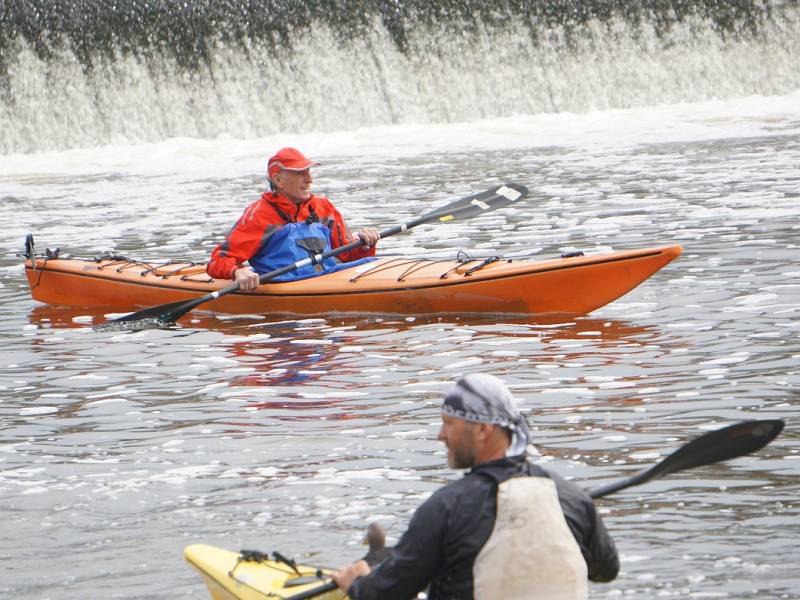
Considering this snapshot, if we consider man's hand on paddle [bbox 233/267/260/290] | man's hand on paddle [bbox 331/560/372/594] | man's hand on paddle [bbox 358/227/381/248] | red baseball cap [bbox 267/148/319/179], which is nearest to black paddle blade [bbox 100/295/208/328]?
man's hand on paddle [bbox 233/267/260/290]

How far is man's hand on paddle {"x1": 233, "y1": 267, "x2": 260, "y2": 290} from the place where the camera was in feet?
28.8

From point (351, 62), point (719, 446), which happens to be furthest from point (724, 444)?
point (351, 62)

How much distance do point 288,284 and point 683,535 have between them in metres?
4.75

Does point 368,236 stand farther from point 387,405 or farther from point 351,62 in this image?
point 351,62

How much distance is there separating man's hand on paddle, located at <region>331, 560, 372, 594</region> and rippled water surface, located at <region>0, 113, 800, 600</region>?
1.08m

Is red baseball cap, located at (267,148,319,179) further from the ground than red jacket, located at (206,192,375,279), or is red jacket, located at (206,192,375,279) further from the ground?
red baseball cap, located at (267,148,319,179)

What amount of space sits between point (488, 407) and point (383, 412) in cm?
329

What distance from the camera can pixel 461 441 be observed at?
3.28 metres

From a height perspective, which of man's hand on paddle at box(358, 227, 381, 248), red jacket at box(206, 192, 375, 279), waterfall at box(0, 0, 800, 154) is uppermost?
waterfall at box(0, 0, 800, 154)

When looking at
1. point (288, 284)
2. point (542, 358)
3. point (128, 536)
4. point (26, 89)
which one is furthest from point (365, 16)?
point (128, 536)

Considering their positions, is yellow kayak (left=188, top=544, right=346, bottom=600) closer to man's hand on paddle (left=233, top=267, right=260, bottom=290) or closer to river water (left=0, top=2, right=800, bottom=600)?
river water (left=0, top=2, right=800, bottom=600)

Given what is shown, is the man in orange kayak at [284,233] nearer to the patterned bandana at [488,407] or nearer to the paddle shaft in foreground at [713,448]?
the paddle shaft in foreground at [713,448]

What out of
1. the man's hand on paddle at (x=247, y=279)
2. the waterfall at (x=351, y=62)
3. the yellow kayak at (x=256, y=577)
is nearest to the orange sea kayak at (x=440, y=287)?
the man's hand on paddle at (x=247, y=279)

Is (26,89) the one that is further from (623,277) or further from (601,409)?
(601,409)
